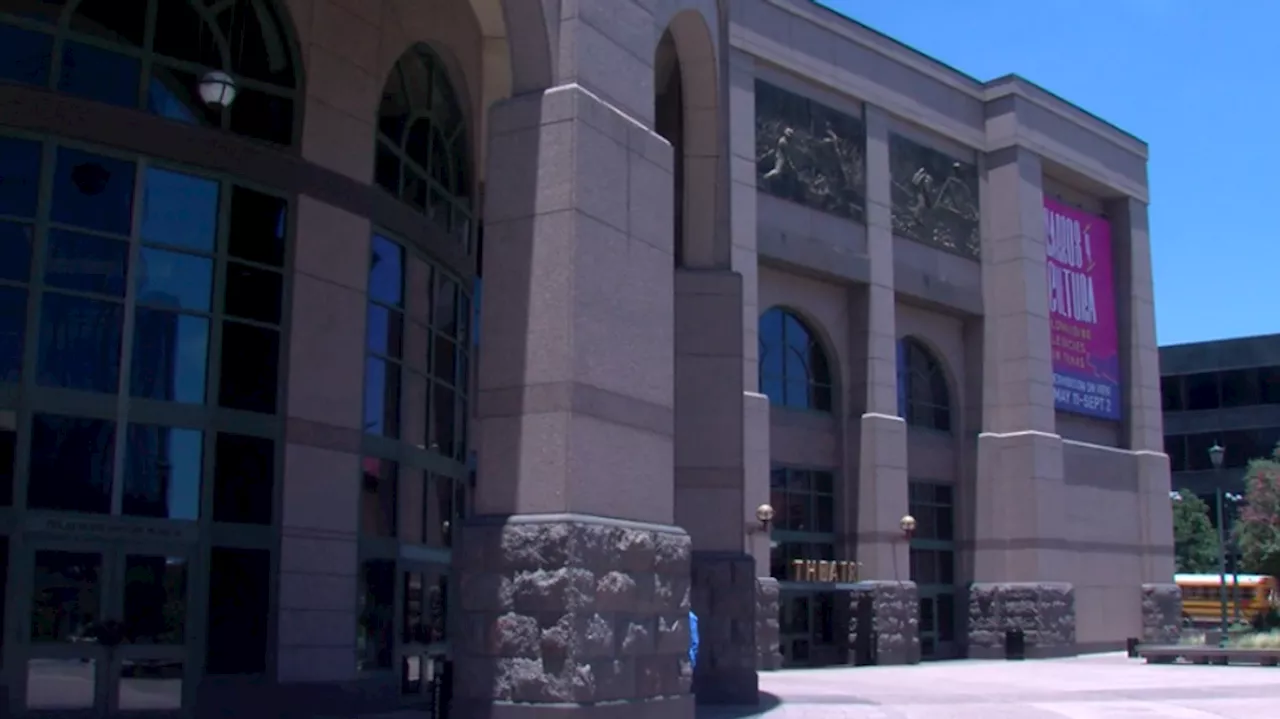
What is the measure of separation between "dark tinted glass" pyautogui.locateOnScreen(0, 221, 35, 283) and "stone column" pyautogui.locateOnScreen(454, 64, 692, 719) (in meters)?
5.70

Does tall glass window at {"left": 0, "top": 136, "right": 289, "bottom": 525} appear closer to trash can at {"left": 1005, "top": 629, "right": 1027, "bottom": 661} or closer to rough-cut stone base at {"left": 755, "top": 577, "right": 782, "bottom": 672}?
rough-cut stone base at {"left": 755, "top": 577, "right": 782, "bottom": 672}

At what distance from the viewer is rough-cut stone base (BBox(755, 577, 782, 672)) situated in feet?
98.7

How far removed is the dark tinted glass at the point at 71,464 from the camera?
47.8 ft

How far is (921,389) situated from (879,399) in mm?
3765

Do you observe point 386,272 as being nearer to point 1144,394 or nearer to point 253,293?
point 253,293

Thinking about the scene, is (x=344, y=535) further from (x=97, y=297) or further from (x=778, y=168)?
(x=778, y=168)

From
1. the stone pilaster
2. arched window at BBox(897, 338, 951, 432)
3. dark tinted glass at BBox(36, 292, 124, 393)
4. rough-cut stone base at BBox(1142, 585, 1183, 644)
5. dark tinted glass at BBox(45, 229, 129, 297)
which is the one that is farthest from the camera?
the stone pilaster

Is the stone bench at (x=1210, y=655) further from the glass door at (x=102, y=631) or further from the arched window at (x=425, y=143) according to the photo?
the glass door at (x=102, y=631)

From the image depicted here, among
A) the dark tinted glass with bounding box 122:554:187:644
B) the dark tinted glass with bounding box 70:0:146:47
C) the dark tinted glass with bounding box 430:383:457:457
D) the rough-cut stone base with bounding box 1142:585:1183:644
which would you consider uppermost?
the dark tinted glass with bounding box 70:0:146:47

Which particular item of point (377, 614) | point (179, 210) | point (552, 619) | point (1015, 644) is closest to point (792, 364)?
point (1015, 644)

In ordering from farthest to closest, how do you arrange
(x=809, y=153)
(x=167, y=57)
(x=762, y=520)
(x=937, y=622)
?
(x=937, y=622), (x=809, y=153), (x=762, y=520), (x=167, y=57)

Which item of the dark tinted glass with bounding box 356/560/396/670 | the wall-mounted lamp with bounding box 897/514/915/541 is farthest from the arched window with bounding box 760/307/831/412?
the dark tinted glass with bounding box 356/560/396/670

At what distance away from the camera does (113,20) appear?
1571 centimetres

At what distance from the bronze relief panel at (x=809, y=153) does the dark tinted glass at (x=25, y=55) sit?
1970 cm
